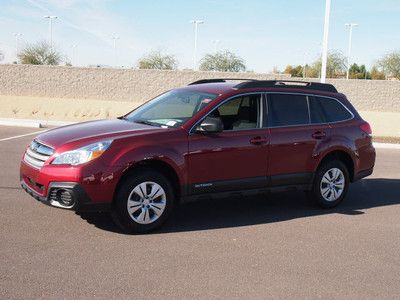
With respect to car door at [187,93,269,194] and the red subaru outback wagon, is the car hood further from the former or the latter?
car door at [187,93,269,194]

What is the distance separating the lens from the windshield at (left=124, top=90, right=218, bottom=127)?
6477mm

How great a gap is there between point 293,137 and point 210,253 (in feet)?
7.47

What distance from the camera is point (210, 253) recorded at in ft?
Result: 17.7

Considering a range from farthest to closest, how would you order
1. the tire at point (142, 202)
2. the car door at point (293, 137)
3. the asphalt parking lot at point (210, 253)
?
1. the car door at point (293, 137)
2. the tire at point (142, 202)
3. the asphalt parking lot at point (210, 253)

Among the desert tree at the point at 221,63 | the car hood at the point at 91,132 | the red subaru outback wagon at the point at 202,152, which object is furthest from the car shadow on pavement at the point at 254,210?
the desert tree at the point at 221,63

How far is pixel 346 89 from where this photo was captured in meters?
35.2

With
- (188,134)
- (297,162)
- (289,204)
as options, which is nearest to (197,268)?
(188,134)

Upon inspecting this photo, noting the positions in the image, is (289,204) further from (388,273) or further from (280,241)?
(388,273)

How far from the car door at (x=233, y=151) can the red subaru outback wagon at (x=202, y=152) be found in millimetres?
13

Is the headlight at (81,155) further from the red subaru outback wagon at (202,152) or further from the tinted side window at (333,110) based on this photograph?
the tinted side window at (333,110)

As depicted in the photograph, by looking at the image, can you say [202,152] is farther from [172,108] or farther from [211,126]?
[172,108]

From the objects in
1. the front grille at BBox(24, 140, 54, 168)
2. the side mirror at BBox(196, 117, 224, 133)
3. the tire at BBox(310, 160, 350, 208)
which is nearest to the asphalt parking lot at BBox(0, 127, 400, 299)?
the tire at BBox(310, 160, 350, 208)

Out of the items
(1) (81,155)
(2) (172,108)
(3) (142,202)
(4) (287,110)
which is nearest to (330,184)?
(4) (287,110)

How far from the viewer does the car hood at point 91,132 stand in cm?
584
